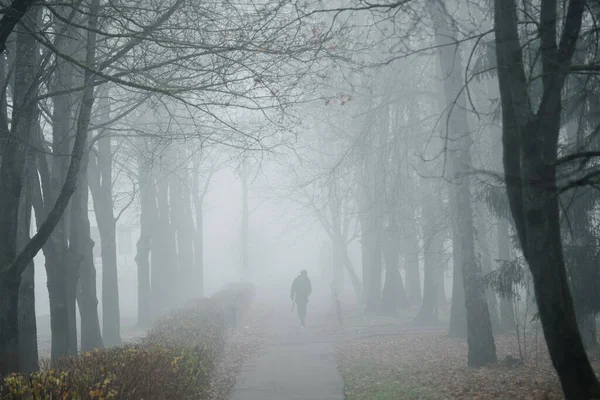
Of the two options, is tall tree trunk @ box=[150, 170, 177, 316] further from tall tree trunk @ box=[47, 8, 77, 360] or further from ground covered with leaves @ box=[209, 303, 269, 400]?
tall tree trunk @ box=[47, 8, 77, 360]

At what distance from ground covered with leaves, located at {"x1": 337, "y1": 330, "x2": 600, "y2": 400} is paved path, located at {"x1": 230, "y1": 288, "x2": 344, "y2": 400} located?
37 cm

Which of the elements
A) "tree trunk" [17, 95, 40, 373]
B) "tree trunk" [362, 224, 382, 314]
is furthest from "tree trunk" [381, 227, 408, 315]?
"tree trunk" [17, 95, 40, 373]

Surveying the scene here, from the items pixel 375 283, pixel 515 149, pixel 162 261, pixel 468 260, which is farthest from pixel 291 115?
pixel 162 261

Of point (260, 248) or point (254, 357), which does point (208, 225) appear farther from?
point (254, 357)

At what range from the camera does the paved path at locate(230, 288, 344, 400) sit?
11148 millimetres

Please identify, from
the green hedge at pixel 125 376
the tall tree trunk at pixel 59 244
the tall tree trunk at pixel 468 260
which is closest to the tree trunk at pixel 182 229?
the tall tree trunk at pixel 468 260

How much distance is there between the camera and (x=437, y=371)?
12594 millimetres

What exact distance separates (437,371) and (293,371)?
301cm

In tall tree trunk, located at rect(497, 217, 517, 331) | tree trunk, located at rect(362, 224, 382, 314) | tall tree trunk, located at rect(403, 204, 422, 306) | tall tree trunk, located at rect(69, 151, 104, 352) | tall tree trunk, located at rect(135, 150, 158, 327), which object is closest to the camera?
tall tree trunk, located at rect(69, 151, 104, 352)

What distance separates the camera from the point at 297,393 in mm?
11117

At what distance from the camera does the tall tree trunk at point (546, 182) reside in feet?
20.2

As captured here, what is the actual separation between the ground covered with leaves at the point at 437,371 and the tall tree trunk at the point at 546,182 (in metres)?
1.53

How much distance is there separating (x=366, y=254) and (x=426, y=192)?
544 centimetres

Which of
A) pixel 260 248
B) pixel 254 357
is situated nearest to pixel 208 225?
pixel 260 248
